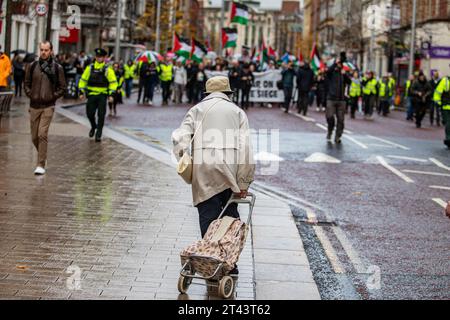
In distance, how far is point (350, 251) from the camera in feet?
33.3

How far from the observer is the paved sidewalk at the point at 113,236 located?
776 centimetres

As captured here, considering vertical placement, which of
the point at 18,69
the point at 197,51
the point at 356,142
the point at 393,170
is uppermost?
the point at 197,51

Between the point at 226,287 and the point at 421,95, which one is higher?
the point at 421,95

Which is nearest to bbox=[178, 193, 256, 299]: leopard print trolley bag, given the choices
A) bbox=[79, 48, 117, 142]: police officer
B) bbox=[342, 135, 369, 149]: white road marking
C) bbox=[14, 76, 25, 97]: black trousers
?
bbox=[79, 48, 117, 142]: police officer

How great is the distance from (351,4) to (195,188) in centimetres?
7746

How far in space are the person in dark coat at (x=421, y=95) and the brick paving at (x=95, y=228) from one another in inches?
727

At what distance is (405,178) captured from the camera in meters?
16.8

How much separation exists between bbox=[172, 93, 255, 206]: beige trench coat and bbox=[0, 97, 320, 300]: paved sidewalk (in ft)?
2.55

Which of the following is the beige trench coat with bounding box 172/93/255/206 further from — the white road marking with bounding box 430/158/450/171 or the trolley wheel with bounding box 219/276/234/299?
the white road marking with bounding box 430/158/450/171

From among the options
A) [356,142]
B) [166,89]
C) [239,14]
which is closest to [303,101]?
[166,89]

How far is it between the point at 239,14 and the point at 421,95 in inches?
824

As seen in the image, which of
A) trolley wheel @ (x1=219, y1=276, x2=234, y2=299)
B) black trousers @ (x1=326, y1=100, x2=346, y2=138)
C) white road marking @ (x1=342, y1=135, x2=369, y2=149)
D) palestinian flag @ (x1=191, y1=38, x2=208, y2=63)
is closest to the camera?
trolley wheel @ (x1=219, y1=276, x2=234, y2=299)

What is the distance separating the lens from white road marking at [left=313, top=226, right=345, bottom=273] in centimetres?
926

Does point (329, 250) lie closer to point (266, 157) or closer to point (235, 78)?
point (266, 157)
